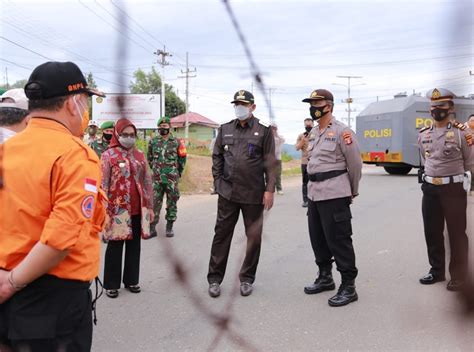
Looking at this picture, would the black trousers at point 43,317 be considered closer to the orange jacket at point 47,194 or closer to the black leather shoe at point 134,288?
the orange jacket at point 47,194

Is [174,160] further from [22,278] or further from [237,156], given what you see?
[22,278]

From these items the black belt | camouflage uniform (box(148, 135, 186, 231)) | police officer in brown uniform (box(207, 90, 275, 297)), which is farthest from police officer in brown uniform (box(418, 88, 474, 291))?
camouflage uniform (box(148, 135, 186, 231))

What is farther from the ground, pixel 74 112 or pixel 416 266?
pixel 74 112

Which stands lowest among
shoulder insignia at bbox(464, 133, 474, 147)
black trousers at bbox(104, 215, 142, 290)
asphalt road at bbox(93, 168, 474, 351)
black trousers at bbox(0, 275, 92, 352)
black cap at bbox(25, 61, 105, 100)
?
asphalt road at bbox(93, 168, 474, 351)

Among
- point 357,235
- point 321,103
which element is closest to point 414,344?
point 321,103

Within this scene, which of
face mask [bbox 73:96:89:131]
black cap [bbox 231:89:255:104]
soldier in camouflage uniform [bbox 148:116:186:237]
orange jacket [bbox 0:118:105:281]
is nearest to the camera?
orange jacket [bbox 0:118:105:281]

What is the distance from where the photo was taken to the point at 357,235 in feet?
21.2

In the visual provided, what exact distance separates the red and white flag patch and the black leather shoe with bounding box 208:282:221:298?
8.50 feet

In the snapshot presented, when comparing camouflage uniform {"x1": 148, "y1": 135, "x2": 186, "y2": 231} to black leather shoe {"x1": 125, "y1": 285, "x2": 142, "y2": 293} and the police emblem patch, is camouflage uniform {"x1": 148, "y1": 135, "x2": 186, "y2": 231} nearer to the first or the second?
black leather shoe {"x1": 125, "y1": 285, "x2": 142, "y2": 293}

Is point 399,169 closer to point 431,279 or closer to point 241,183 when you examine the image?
point 431,279

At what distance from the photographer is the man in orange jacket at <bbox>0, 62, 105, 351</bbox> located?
5.01ft

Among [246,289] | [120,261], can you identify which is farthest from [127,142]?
[246,289]

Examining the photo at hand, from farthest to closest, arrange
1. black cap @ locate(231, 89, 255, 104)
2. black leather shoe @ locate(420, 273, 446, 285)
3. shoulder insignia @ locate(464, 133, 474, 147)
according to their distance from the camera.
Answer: black leather shoe @ locate(420, 273, 446, 285)
shoulder insignia @ locate(464, 133, 474, 147)
black cap @ locate(231, 89, 255, 104)

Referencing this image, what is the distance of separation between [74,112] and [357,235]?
5410 millimetres
